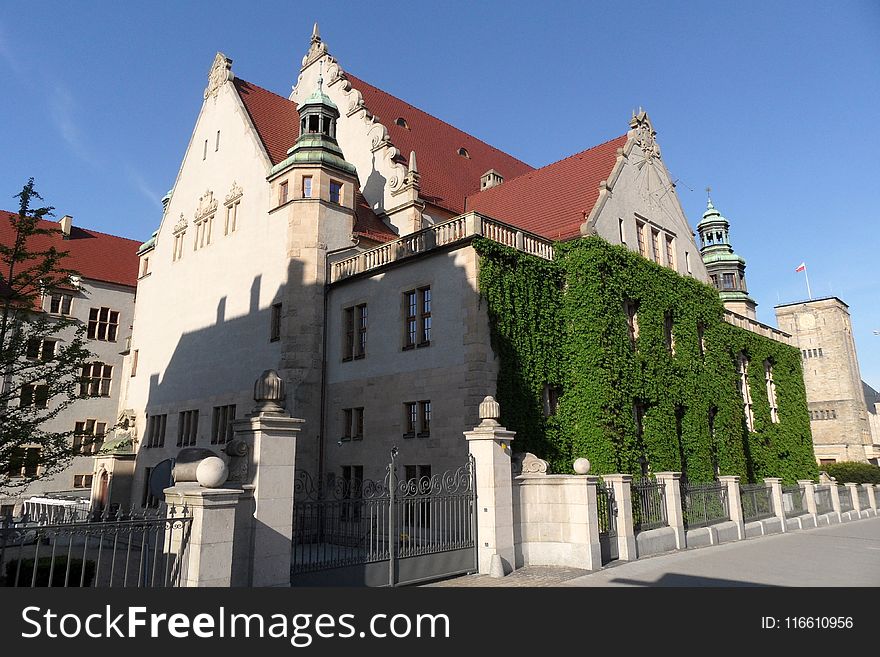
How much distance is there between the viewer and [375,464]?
20188mm

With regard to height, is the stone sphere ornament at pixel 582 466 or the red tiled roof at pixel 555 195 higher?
the red tiled roof at pixel 555 195

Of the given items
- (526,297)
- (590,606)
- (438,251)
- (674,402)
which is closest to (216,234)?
(438,251)

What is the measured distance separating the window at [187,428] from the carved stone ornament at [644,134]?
23.6 meters

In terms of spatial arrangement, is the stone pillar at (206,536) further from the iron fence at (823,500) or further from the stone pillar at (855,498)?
the stone pillar at (855,498)

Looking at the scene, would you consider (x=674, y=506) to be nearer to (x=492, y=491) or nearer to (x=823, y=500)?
(x=492, y=491)

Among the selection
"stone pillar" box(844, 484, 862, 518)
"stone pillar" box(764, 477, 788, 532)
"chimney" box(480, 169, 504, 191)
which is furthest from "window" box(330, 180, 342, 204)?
"stone pillar" box(844, 484, 862, 518)

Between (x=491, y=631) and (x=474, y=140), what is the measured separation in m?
35.4

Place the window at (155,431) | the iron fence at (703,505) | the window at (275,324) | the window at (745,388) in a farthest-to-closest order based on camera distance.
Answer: the window at (745,388)
the window at (155,431)
the window at (275,324)
the iron fence at (703,505)

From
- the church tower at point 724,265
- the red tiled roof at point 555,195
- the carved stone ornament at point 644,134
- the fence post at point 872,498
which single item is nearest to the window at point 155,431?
the red tiled roof at point 555,195

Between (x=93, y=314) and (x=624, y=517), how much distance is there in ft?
121

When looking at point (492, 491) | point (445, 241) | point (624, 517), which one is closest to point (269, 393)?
point (492, 491)

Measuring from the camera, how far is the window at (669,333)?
25219 millimetres

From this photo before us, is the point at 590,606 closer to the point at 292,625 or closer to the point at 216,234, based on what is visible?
the point at 292,625

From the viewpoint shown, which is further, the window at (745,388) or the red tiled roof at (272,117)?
the window at (745,388)
